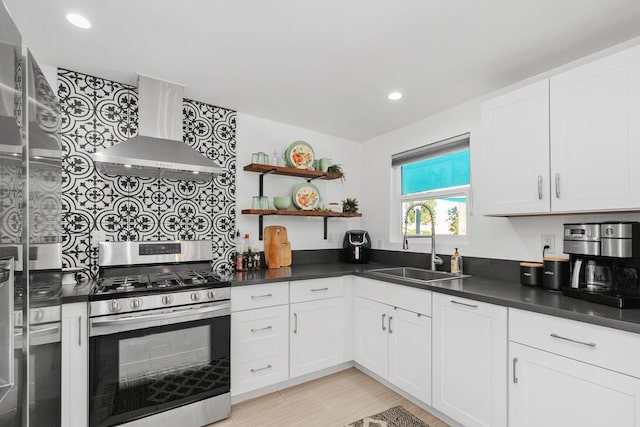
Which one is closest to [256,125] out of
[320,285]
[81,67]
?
[81,67]

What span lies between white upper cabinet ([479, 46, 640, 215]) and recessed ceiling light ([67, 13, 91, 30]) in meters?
2.42

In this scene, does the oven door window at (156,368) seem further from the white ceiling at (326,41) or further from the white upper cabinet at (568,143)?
the white upper cabinet at (568,143)

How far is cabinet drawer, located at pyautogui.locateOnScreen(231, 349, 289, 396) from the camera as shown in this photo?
2.27 meters

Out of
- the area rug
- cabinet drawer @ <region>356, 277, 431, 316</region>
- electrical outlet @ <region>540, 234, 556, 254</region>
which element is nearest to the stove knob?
the area rug

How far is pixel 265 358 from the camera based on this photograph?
2.38 m

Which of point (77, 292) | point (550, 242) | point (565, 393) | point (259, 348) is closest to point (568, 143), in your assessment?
point (550, 242)

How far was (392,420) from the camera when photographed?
2111 millimetres

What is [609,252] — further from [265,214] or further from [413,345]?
[265,214]

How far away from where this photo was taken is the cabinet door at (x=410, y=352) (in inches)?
84.6

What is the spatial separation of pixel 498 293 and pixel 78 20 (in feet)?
8.99

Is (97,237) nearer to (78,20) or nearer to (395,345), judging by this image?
(78,20)

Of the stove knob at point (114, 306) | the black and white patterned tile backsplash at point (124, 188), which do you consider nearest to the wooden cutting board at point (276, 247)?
the black and white patterned tile backsplash at point (124, 188)

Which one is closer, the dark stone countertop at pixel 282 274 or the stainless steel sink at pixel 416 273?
the dark stone countertop at pixel 282 274

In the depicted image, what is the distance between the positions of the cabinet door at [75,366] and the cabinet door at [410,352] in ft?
6.42
